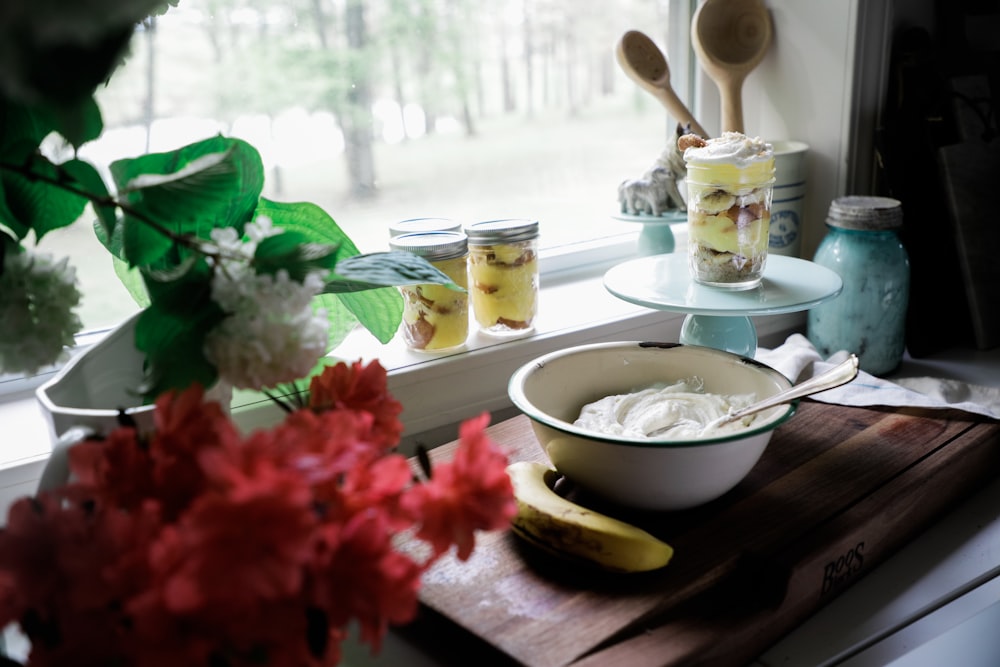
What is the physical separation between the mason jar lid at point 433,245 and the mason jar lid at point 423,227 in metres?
0.02

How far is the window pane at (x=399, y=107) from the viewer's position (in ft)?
2.88

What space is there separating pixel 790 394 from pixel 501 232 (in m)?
0.34

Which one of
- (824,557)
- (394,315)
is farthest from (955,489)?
(394,315)

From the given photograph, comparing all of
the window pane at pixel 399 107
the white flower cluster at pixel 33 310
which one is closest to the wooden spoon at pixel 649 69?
the window pane at pixel 399 107

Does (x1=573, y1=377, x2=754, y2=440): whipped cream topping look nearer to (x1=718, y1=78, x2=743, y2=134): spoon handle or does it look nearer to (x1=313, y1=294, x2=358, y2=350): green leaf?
(x1=313, y1=294, x2=358, y2=350): green leaf

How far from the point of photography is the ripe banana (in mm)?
602

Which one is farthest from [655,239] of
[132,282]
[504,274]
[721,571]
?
[132,282]

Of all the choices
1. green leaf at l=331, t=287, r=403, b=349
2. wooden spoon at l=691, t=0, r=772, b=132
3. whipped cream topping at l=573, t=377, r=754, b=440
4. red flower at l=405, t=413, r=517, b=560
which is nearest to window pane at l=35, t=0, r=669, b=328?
wooden spoon at l=691, t=0, r=772, b=132

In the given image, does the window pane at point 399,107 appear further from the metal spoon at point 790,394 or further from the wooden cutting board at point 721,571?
the metal spoon at point 790,394

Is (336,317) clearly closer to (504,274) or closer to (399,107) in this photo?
(504,274)

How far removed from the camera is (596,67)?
3.81 feet

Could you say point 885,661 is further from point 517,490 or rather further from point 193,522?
point 193,522

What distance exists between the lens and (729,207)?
2.56 ft

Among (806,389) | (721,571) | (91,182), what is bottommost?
(721,571)
